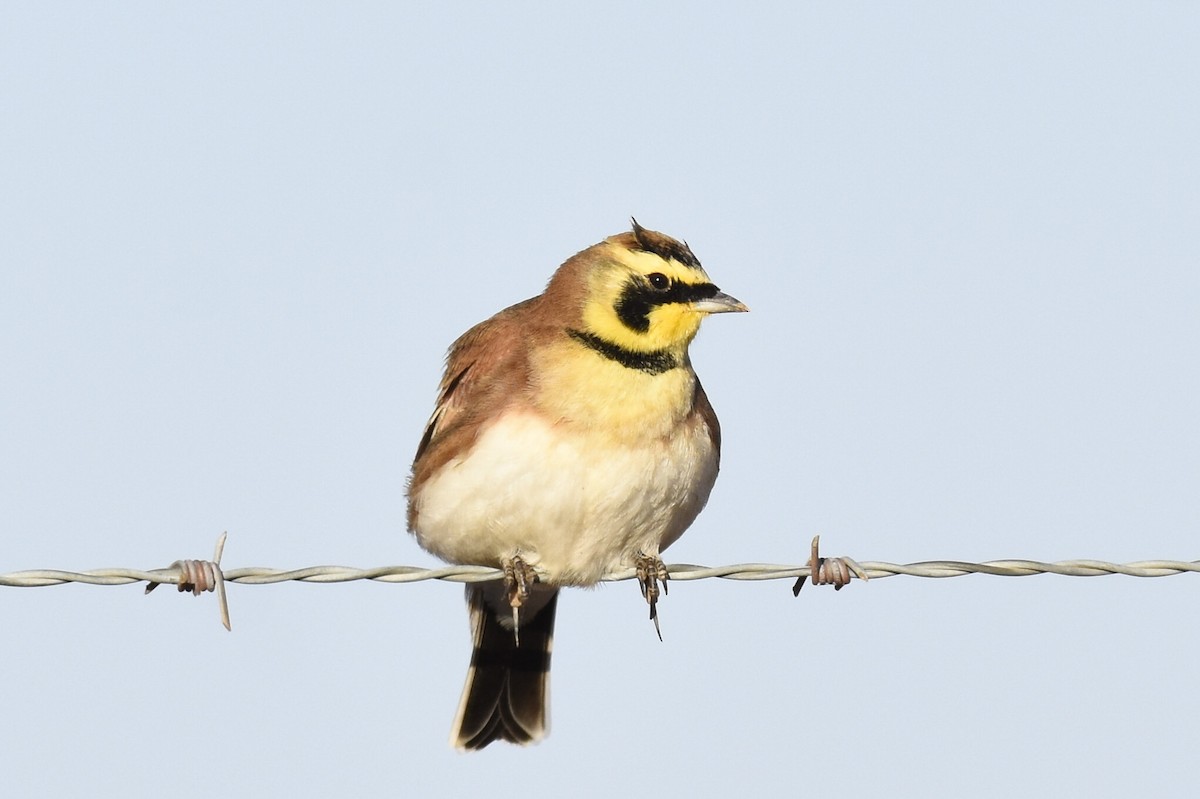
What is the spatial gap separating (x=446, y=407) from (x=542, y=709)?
2090 mm

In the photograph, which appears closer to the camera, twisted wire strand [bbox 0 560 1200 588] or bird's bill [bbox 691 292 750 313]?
twisted wire strand [bbox 0 560 1200 588]

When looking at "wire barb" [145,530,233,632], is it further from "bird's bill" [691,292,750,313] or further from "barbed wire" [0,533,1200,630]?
"bird's bill" [691,292,750,313]

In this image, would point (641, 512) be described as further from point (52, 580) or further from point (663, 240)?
point (52, 580)

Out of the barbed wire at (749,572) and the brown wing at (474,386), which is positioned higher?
the brown wing at (474,386)

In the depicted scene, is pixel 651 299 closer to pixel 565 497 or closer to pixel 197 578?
pixel 565 497

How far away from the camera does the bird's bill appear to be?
8953 millimetres

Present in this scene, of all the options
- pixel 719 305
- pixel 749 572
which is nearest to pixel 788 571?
pixel 749 572

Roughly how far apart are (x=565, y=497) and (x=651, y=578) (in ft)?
2.45

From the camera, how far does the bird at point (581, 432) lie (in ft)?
28.8

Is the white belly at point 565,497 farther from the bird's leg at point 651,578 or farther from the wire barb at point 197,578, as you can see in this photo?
the wire barb at point 197,578

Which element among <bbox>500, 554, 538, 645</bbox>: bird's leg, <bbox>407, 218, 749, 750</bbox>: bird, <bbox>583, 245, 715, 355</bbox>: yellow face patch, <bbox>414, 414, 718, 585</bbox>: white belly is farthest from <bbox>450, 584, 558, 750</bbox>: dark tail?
<bbox>583, 245, 715, 355</bbox>: yellow face patch

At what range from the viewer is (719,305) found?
900 cm

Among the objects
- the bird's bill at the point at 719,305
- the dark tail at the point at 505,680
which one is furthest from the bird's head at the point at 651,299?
the dark tail at the point at 505,680

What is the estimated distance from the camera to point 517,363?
9.23m
